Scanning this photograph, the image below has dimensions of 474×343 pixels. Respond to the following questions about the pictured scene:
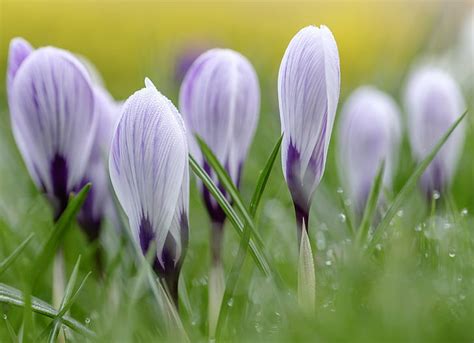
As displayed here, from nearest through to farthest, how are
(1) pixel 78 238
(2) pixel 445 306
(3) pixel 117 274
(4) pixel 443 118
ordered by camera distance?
1. (2) pixel 445 306
2. (3) pixel 117 274
3. (4) pixel 443 118
4. (1) pixel 78 238

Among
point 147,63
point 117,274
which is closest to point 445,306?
point 117,274

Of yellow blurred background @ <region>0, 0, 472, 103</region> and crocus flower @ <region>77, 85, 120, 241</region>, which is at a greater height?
crocus flower @ <region>77, 85, 120, 241</region>

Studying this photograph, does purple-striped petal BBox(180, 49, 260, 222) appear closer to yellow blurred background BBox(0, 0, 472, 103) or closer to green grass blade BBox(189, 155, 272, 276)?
green grass blade BBox(189, 155, 272, 276)

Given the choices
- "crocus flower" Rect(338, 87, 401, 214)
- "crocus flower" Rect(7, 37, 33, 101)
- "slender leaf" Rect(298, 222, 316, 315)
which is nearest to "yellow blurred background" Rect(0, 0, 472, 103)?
"crocus flower" Rect(338, 87, 401, 214)

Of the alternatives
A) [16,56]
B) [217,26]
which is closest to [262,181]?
[16,56]

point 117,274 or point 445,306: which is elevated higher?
point 445,306

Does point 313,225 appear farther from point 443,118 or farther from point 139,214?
point 139,214

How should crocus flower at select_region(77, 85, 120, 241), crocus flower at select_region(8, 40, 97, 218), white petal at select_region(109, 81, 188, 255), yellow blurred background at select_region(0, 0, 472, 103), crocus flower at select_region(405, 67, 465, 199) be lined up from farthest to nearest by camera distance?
1. yellow blurred background at select_region(0, 0, 472, 103)
2. crocus flower at select_region(405, 67, 465, 199)
3. crocus flower at select_region(77, 85, 120, 241)
4. crocus flower at select_region(8, 40, 97, 218)
5. white petal at select_region(109, 81, 188, 255)
